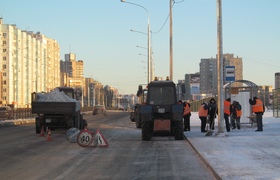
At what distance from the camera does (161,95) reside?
72.8ft

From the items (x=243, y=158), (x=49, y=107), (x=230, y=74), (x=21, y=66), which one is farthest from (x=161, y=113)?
(x=21, y=66)

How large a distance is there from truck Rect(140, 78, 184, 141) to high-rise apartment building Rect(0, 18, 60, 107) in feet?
300

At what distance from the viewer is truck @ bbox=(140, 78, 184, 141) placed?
20.8m

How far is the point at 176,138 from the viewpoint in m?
21.1

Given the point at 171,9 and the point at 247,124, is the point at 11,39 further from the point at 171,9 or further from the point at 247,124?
the point at 247,124

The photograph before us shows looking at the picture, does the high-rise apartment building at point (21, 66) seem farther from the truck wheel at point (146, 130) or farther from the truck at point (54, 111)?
the truck wheel at point (146, 130)

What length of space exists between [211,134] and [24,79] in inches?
4692

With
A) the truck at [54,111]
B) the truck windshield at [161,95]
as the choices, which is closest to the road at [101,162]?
the truck windshield at [161,95]

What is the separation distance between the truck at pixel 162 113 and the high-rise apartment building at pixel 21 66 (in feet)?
300

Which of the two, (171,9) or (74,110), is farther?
(171,9)

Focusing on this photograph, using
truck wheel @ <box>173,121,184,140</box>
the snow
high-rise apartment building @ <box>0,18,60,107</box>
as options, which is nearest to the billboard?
truck wheel @ <box>173,121,184,140</box>

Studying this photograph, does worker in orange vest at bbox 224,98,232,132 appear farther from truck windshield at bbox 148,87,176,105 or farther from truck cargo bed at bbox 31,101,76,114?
truck cargo bed at bbox 31,101,76,114

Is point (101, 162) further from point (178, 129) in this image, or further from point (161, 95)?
point (161, 95)

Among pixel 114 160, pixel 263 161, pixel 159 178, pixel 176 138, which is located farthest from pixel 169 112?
pixel 159 178
